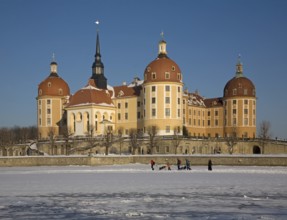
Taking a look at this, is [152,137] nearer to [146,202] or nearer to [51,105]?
[51,105]

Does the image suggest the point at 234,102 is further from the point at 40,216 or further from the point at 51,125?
the point at 40,216

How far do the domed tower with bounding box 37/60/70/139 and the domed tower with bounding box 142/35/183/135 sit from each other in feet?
67.4

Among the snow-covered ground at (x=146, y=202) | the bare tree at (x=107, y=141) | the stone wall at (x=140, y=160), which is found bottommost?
the stone wall at (x=140, y=160)

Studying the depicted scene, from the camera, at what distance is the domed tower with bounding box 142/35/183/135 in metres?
84.4

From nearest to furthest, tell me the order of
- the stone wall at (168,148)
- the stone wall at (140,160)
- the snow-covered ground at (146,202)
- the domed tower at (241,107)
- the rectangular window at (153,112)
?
the snow-covered ground at (146,202) < the stone wall at (140,160) < the stone wall at (168,148) < the rectangular window at (153,112) < the domed tower at (241,107)

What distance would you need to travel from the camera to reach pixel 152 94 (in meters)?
85.6

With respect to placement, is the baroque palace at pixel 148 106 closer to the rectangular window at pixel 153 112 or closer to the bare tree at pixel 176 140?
the rectangular window at pixel 153 112

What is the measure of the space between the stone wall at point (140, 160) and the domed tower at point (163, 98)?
949 inches

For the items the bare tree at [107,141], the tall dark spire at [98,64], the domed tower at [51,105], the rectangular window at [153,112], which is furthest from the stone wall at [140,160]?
the tall dark spire at [98,64]

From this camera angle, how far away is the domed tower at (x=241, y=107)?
94875 millimetres

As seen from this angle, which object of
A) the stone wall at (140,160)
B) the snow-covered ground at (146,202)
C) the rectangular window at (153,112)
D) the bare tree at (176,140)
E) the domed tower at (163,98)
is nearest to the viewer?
the snow-covered ground at (146,202)

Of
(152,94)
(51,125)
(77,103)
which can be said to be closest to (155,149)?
(152,94)

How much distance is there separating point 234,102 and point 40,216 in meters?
84.6

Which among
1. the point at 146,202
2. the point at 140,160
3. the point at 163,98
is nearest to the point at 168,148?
the point at 163,98
